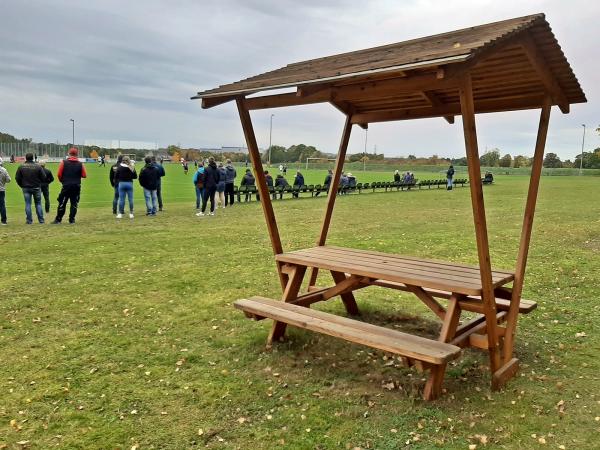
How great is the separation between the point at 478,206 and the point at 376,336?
49.7 inches

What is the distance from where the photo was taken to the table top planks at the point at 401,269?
4160 mm

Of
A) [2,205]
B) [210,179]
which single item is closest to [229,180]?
[210,179]

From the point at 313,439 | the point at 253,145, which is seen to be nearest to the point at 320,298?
the point at 253,145

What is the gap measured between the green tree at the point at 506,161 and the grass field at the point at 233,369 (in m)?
92.5

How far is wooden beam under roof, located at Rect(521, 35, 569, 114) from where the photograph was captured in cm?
390

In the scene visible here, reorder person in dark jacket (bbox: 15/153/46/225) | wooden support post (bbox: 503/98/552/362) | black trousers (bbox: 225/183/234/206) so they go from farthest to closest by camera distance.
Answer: black trousers (bbox: 225/183/234/206) → person in dark jacket (bbox: 15/153/46/225) → wooden support post (bbox: 503/98/552/362)

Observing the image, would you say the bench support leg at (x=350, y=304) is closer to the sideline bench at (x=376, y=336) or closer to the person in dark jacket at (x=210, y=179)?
the sideline bench at (x=376, y=336)

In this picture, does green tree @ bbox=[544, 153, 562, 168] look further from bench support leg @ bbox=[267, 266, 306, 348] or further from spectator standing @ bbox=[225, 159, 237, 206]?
bench support leg @ bbox=[267, 266, 306, 348]

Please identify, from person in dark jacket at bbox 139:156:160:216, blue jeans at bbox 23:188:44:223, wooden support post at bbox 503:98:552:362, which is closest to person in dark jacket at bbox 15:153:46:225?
blue jeans at bbox 23:188:44:223

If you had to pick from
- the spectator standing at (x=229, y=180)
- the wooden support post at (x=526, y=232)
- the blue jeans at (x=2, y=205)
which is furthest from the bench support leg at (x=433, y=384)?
the spectator standing at (x=229, y=180)

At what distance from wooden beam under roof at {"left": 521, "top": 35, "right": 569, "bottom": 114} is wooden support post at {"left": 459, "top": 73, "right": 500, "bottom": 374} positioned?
1.87 ft

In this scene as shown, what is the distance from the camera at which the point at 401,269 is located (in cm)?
469

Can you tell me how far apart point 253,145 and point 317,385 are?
2444 millimetres

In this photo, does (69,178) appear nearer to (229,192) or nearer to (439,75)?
(229,192)
